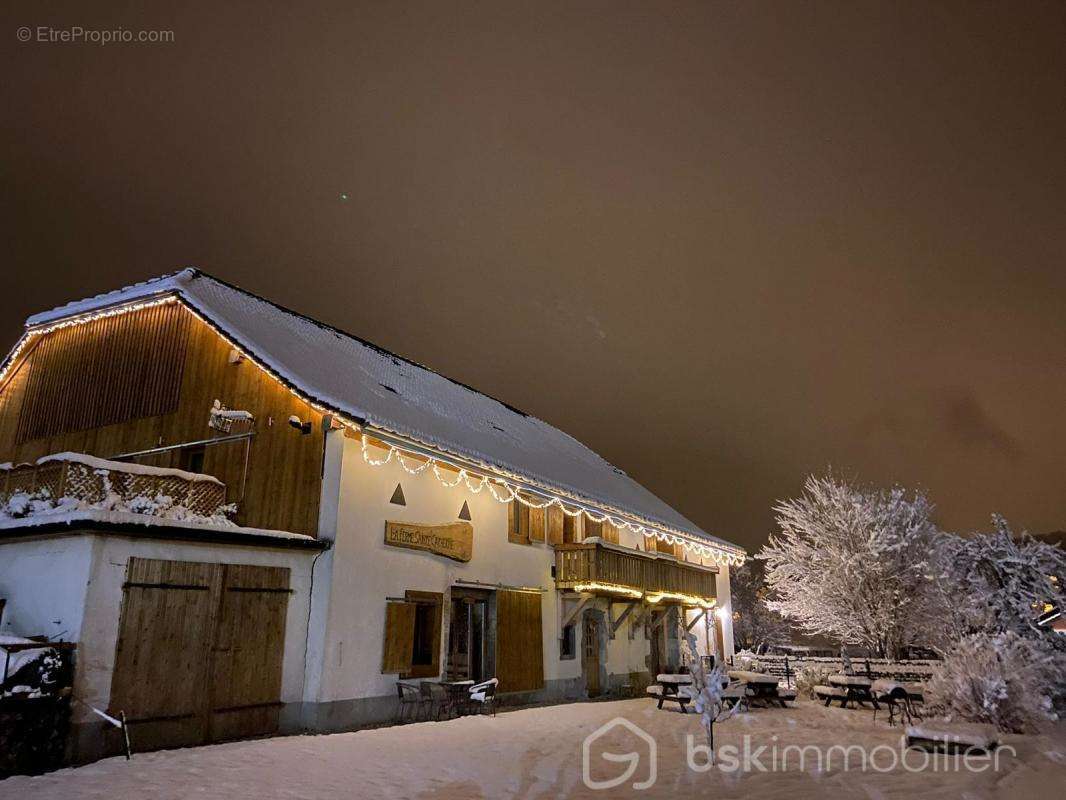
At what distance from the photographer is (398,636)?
1481cm

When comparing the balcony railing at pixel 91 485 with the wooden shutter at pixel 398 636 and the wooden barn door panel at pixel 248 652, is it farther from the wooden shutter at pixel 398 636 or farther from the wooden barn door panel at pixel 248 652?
the wooden shutter at pixel 398 636

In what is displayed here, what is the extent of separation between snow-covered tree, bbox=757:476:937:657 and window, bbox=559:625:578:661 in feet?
41.4

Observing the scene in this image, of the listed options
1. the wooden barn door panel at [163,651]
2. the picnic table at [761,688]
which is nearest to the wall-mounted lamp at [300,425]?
the wooden barn door panel at [163,651]

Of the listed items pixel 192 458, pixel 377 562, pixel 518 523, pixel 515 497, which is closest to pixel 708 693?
pixel 377 562

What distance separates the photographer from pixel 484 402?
27062 millimetres

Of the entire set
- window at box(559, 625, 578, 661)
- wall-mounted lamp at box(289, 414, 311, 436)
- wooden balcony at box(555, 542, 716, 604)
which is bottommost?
window at box(559, 625, 578, 661)

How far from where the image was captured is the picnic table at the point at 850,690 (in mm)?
17312

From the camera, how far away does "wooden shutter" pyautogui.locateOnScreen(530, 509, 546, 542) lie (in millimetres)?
19844

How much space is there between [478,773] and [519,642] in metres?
8.97

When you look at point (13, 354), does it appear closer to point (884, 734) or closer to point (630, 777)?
point (630, 777)

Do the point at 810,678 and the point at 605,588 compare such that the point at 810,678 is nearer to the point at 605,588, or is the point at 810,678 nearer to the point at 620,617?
the point at 620,617

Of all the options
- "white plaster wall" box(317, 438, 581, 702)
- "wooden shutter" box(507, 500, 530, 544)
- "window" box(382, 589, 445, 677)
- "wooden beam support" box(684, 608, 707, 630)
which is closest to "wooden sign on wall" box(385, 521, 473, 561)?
"white plaster wall" box(317, 438, 581, 702)

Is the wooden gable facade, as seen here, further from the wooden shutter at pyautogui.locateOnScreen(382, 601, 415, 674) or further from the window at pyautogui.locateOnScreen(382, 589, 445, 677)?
the window at pyautogui.locateOnScreen(382, 589, 445, 677)

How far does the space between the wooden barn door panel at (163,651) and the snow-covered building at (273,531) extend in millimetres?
31
